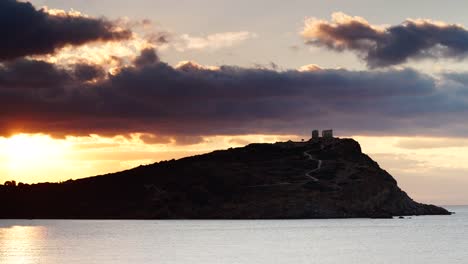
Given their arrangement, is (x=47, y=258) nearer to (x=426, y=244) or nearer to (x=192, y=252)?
Result: (x=192, y=252)

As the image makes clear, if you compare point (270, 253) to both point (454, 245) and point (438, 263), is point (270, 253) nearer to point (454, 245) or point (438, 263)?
point (438, 263)

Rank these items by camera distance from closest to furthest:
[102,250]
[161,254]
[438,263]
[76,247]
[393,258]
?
1. [438,263]
2. [393,258]
3. [161,254]
4. [102,250]
5. [76,247]

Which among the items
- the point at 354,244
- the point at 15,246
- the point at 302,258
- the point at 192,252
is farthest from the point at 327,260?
the point at 15,246

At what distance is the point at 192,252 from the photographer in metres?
150

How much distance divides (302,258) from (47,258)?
4436 cm

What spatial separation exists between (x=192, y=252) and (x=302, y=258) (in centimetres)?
2431

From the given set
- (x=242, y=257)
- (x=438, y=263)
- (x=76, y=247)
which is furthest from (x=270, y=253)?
(x=76, y=247)

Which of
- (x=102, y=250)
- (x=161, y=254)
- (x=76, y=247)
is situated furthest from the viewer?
(x=76, y=247)

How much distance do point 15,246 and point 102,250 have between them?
31.8m

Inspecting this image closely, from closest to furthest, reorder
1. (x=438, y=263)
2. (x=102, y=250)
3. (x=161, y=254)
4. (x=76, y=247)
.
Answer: (x=438, y=263), (x=161, y=254), (x=102, y=250), (x=76, y=247)

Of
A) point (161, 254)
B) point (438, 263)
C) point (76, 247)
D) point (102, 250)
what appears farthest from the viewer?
point (76, 247)

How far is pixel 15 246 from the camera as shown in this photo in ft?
585

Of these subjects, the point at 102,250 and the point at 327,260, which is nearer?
the point at 327,260

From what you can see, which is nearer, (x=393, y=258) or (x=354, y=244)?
(x=393, y=258)
